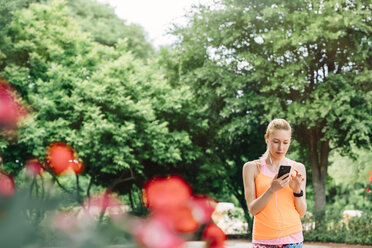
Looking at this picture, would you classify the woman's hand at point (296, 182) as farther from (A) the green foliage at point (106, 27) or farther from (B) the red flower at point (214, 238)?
(A) the green foliage at point (106, 27)

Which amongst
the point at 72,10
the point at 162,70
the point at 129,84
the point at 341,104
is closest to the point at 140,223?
the point at 341,104

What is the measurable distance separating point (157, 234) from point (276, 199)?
7.90ft

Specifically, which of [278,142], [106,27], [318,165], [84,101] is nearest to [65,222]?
[278,142]

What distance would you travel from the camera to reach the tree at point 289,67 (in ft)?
48.7

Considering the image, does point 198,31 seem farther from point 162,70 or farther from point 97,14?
point 97,14

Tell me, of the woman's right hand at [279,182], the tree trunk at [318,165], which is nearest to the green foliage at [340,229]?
the tree trunk at [318,165]

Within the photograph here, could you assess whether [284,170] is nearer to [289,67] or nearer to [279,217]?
[279,217]

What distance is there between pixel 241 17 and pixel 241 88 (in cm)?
234

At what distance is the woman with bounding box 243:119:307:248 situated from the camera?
3049 millimetres

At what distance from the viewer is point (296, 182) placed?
3057mm

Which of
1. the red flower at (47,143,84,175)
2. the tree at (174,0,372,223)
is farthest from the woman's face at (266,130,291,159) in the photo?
the red flower at (47,143,84,175)

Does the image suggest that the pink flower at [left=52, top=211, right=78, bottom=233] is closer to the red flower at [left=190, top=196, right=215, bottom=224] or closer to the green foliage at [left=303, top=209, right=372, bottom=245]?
the red flower at [left=190, top=196, right=215, bottom=224]

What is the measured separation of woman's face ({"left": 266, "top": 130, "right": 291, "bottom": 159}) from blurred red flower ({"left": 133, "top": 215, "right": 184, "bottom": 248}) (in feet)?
7.54

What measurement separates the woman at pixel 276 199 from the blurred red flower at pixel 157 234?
2.24 metres
